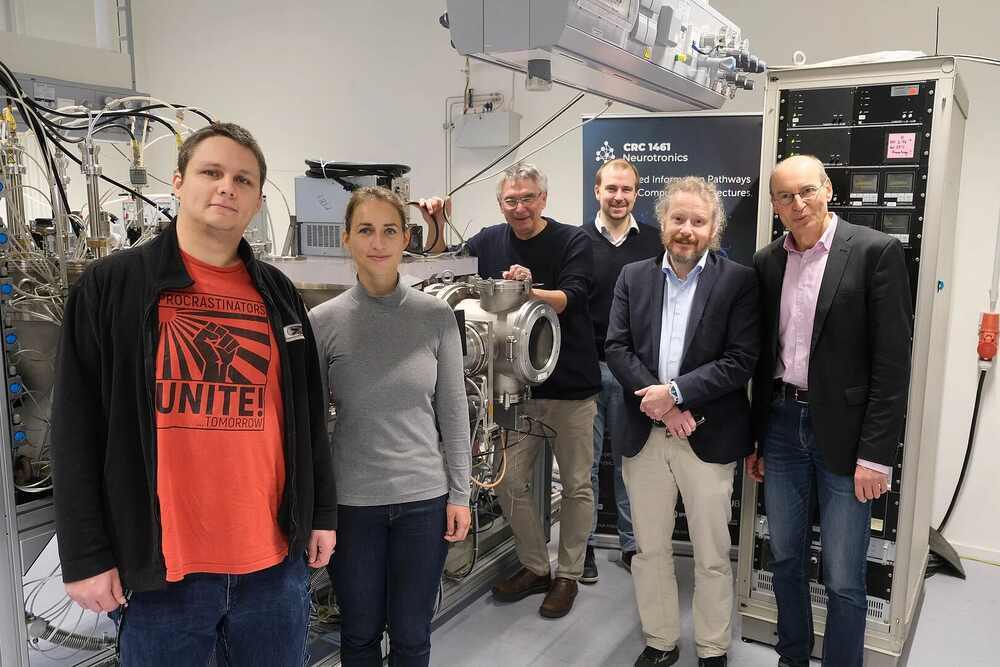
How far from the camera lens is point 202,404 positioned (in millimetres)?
1307

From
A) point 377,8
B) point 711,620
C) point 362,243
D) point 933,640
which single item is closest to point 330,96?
point 377,8

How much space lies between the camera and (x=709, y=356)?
7.16 feet

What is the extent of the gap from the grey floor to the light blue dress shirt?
41.9 inches

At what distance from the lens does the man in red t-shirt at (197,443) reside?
1.26m

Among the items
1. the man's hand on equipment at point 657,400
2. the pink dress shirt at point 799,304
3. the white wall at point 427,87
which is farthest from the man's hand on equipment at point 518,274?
the white wall at point 427,87

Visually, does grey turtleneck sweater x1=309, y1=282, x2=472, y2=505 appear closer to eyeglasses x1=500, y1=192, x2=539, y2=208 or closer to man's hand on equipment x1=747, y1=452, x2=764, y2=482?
eyeglasses x1=500, y1=192, x2=539, y2=208

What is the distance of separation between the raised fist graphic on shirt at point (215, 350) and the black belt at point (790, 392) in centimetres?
158

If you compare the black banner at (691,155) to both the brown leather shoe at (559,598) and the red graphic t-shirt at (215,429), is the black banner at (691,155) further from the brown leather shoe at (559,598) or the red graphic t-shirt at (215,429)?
the red graphic t-shirt at (215,429)

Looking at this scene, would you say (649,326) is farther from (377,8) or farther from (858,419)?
(377,8)

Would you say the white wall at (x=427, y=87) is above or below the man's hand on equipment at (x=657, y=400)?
above

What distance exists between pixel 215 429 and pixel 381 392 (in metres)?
0.44

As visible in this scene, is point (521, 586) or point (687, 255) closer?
point (687, 255)

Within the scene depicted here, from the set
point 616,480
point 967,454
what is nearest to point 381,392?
point 616,480

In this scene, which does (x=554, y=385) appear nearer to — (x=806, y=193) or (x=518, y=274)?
(x=518, y=274)
